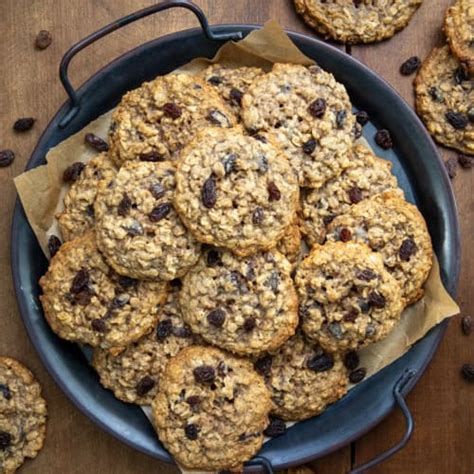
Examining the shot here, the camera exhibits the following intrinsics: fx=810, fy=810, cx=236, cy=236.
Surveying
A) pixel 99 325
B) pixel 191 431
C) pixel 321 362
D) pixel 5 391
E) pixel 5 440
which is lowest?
pixel 5 440

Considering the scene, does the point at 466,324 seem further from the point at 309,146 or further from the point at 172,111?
the point at 172,111

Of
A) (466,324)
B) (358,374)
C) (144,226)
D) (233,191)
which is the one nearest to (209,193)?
(233,191)

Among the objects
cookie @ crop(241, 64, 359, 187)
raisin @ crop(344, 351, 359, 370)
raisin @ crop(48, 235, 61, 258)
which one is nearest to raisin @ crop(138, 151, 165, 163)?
cookie @ crop(241, 64, 359, 187)

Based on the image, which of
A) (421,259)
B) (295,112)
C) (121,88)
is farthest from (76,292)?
(421,259)

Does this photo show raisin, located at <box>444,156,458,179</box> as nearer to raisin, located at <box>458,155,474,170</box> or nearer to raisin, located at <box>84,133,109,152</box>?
raisin, located at <box>458,155,474,170</box>

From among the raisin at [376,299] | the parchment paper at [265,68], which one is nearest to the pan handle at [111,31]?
the parchment paper at [265,68]

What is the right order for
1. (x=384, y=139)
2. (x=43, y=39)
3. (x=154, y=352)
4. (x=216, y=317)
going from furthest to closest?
(x=43, y=39) < (x=384, y=139) < (x=154, y=352) < (x=216, y=317)

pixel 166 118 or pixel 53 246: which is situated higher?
pixel 166 118

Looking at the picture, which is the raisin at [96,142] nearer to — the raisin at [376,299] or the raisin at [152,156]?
the raisin at [152,156]
